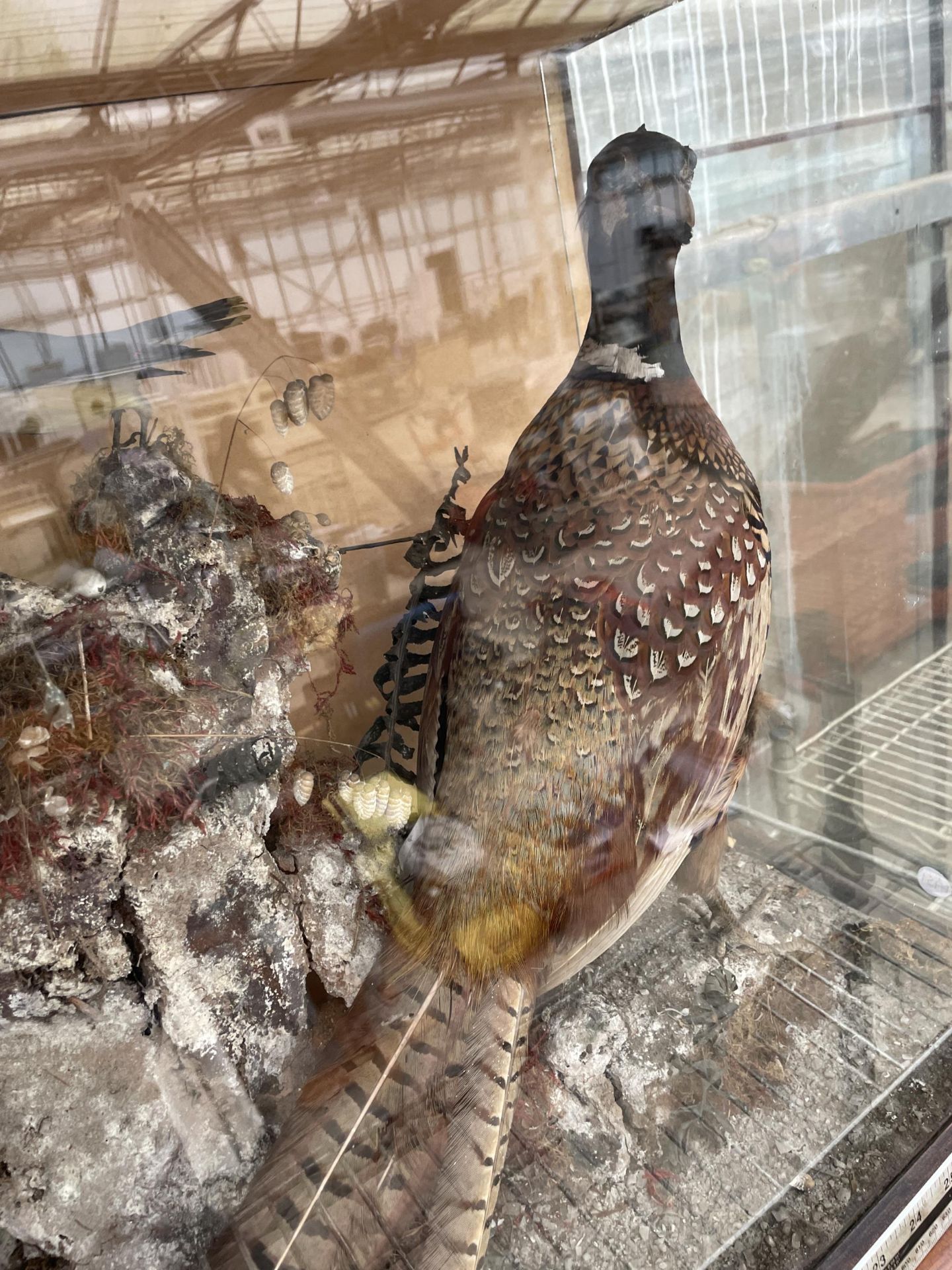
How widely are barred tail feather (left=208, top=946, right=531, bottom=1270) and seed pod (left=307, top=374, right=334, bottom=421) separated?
69 cm

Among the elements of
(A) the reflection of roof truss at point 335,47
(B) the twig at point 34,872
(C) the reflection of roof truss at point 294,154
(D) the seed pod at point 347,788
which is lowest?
(D) the seed pod at point 347,788

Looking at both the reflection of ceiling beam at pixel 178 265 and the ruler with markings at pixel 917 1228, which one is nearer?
the reflection of ceiling beam at pixel 178 265

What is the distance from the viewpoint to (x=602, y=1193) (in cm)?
95

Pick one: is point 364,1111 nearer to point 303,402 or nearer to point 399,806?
point 399,806

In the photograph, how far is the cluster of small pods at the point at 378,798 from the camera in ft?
3.06

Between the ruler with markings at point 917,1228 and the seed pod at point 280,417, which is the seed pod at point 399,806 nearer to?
the seed pod at point 280,417

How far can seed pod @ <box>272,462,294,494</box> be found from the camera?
2.82 ft

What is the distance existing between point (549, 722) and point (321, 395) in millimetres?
483

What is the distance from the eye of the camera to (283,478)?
2.84 feet

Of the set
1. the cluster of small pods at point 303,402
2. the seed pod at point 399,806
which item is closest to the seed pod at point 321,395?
the cluster of small pods at point 303,402

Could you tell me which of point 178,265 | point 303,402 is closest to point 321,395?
point 303,402

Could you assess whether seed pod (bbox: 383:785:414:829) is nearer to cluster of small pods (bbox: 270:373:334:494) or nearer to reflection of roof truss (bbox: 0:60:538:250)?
cluster of small pods (bbox: 270:373:334:494)

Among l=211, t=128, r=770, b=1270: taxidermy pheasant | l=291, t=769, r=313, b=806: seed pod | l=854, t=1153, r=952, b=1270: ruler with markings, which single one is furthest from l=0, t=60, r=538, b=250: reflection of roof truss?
l=854, t=1153, r=952, b=1270: ruler with markings

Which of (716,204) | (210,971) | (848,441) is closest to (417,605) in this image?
(210,971)
